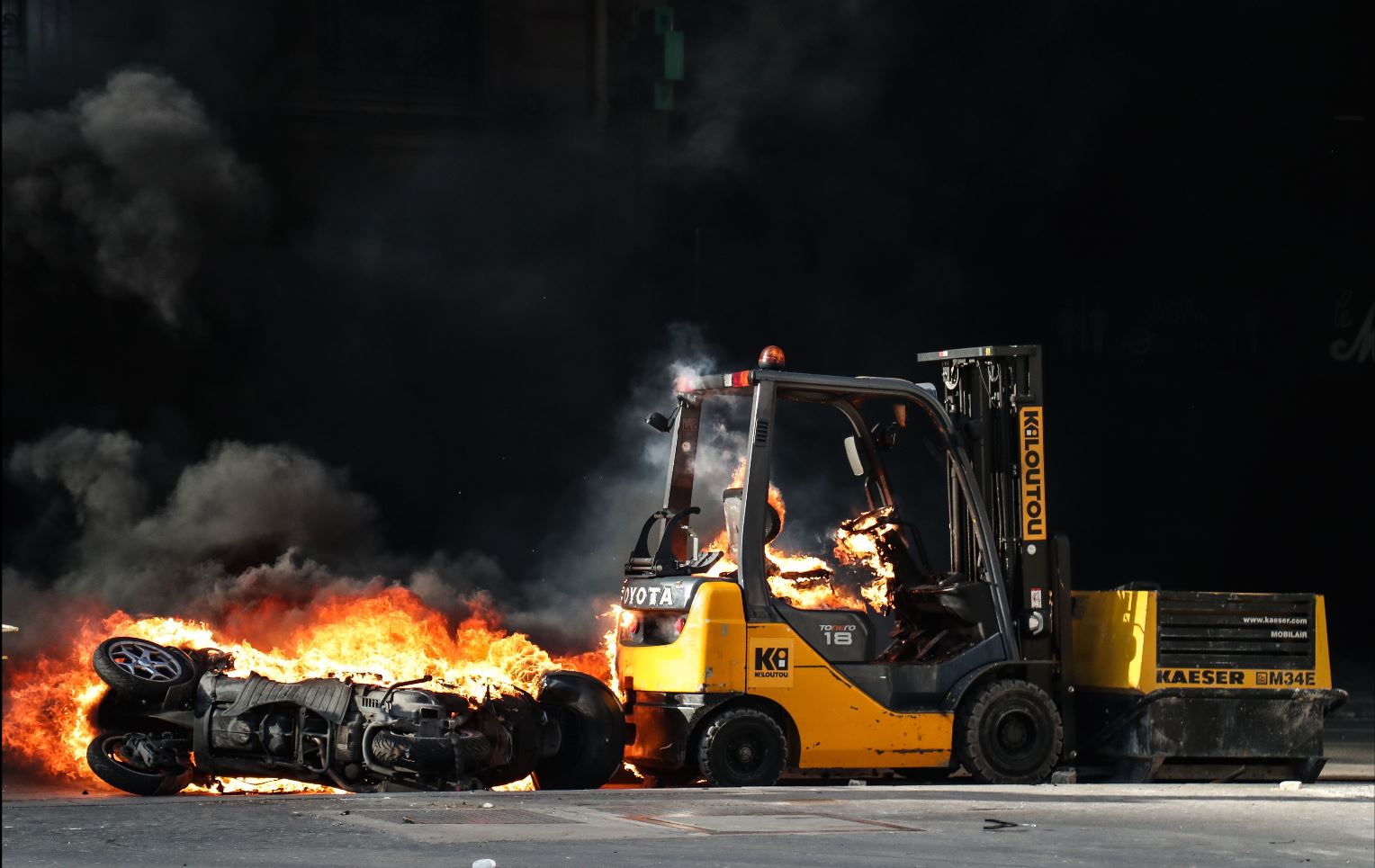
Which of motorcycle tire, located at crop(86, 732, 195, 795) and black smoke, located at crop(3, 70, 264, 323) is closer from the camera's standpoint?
motorcycle tire, located at crop(86, 732, 195, 795)

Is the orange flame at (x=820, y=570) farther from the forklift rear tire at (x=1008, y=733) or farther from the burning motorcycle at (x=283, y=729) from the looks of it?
the burning motorcycle at (x=283, y=729)

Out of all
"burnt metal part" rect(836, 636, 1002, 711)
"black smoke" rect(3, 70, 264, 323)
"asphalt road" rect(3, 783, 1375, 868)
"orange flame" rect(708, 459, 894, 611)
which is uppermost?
"black smoke" rect(3, 70, 264, 323)

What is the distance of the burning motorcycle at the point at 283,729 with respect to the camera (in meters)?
8.02

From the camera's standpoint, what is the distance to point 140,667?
8.24 metres

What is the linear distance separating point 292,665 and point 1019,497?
12.5 feet

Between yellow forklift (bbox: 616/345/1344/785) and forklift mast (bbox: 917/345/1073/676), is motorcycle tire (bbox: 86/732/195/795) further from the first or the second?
forklift mast (bbox: 917/345/1073/676)

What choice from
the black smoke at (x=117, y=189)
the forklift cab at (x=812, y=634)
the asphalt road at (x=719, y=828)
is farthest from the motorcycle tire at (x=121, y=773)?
the black smoke at (x=117, y=189)

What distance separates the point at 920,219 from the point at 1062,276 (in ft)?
5.93

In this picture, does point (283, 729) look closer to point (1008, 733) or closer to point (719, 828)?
point (719, 828)

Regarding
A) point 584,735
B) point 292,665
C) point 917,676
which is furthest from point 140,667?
point 917,676

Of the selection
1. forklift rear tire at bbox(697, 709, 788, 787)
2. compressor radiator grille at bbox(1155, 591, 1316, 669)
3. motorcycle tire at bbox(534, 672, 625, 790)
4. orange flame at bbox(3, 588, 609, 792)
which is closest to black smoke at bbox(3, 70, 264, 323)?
orange flame at bbox(3, 588, 609, 792)

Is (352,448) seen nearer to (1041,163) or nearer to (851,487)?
(851,487)

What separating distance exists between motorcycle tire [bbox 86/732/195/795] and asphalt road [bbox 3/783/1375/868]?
0.29 meters

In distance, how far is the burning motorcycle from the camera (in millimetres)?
8023
